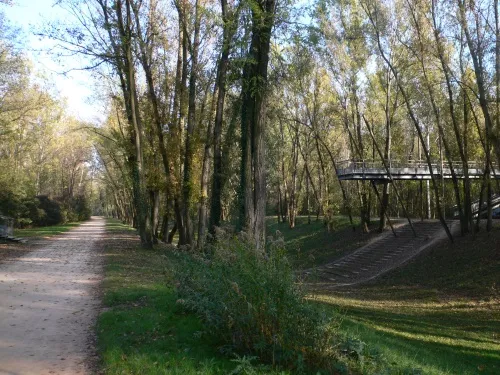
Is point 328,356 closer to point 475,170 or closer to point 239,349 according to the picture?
point 239,349

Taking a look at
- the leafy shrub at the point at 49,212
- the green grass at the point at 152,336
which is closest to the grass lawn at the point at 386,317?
the green grass at the point at 152,336

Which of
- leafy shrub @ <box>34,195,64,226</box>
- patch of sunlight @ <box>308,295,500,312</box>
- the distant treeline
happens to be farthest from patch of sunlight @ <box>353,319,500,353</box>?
leafy shrub @ <box>34,195,64,226</box>

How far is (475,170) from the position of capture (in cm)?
3256

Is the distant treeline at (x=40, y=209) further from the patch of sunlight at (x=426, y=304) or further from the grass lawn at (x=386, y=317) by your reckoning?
the patch of sunlight at (x=426, y=304)

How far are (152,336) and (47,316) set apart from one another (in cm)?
263

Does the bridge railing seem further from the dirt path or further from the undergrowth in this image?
the undergrowth

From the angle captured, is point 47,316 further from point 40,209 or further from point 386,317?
point 40,209

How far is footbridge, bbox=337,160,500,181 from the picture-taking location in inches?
1186

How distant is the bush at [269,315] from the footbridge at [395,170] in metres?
23.8

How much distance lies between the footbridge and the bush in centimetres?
2376

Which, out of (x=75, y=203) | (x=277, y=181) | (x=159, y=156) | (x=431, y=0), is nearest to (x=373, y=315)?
(x=431, y=0)

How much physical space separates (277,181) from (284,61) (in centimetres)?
3525

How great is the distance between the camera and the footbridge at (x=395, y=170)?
30.1 m

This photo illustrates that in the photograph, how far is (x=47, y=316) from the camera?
27.2 feet
